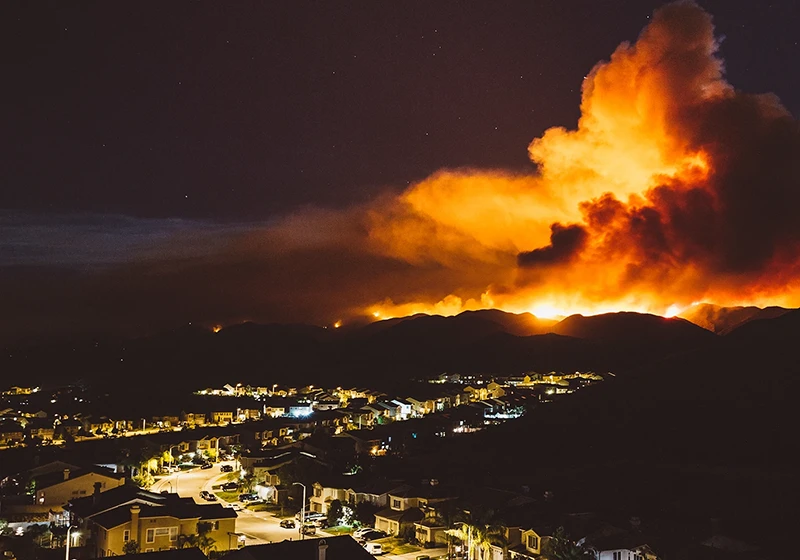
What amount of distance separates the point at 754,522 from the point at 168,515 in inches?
998

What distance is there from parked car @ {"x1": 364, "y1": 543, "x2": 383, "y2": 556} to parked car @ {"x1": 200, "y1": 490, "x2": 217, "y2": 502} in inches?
479

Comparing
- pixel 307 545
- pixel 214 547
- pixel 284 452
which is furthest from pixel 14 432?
pixel 307 545

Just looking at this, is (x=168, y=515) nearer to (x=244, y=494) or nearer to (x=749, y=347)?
(x=244, y=494)

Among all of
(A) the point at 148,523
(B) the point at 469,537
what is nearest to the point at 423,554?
(B) the point at 469,537

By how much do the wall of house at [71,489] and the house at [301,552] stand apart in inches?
766

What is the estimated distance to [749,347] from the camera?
76500mm

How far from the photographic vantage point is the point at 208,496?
150 ft

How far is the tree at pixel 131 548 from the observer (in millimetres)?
30656

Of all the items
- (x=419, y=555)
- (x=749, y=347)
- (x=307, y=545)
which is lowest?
(x=419, y=555)

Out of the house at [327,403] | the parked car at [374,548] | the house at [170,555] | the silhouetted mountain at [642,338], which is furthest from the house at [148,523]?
the silhouetted mountain at [642,338]

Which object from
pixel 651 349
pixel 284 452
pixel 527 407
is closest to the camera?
pixel 284 452

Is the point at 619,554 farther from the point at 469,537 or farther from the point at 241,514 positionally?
the point at 241,514

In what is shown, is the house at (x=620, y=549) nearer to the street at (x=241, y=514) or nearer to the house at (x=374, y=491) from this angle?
the street at (x=241, y=514)

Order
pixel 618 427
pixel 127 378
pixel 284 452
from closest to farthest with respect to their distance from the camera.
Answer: pixel 284 452
pixel 618 427
pixel 127 378
